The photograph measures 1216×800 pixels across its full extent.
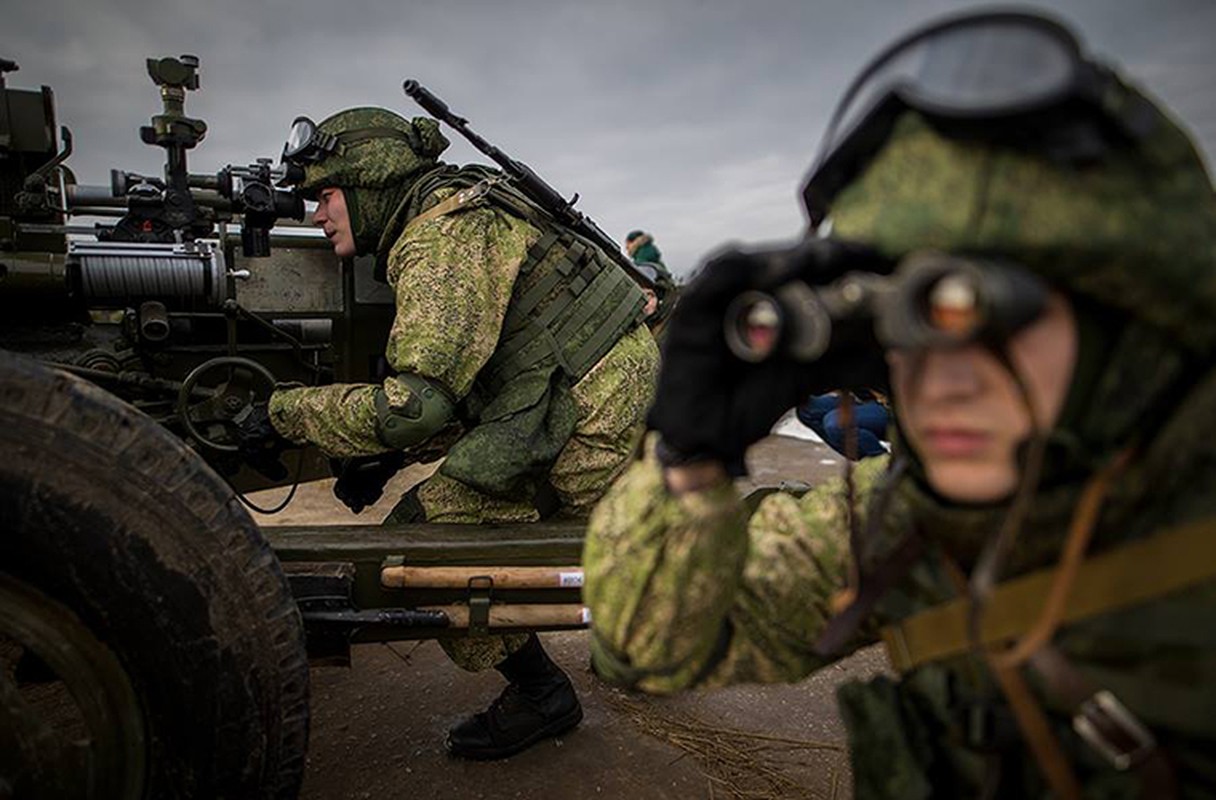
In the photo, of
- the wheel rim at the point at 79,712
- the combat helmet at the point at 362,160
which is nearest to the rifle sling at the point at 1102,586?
the wheel rim at the point at 79,712

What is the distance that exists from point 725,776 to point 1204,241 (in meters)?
2.21

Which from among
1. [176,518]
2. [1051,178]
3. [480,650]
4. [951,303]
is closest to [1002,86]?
[1051,178]

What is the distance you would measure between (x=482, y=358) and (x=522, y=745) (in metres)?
1.30

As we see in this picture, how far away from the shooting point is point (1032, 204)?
2.77 feet

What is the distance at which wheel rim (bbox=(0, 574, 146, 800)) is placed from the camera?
145 centimetres

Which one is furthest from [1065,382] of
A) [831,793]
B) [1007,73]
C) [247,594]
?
[831,793]

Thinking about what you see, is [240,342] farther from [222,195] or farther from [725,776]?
[725,776]

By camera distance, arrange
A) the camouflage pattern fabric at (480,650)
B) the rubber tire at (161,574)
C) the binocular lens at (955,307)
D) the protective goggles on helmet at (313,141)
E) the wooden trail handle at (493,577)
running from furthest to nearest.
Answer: the protective goggles on helmet at (313,141), the camouflage pattern fabric at (480,650), the wooden trail handle at (493,577), the rubber tire at (161,574), the binocular lens at (955,307)

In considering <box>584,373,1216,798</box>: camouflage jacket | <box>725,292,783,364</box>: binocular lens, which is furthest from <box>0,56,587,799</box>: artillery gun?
<box>725,292,783,364</box>: binocular lens

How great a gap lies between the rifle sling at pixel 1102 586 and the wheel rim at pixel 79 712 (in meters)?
1.51

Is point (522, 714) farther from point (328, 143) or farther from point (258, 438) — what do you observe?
point (328, 143)

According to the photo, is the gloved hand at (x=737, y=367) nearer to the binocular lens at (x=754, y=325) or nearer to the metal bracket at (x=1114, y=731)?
the binocular lens at (x=754, y=325)

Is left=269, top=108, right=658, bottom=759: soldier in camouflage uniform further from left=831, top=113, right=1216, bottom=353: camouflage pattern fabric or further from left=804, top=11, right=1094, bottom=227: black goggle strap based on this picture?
left=831, top=113, right=1216, bottom=353: camouflage pattern fabric

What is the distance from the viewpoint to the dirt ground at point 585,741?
2.49 meters
